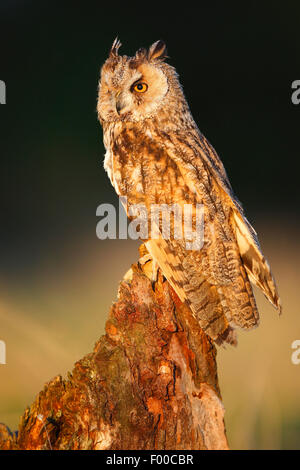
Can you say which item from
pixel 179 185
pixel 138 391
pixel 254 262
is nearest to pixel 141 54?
pixel 179 185

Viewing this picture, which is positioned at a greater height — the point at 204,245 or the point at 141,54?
the point at 141,54

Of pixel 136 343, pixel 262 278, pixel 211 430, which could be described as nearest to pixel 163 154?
pixel 262 278

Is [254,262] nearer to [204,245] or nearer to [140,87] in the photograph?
[204,245]

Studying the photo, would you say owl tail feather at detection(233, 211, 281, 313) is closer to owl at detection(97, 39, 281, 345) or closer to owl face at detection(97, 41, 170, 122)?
owl at detection(97, 39, 281, 345)

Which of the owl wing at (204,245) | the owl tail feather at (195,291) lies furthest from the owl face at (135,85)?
the owl tail feather at (195,291)

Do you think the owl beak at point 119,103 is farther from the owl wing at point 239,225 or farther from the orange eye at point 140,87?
the owl wing at point 239,225

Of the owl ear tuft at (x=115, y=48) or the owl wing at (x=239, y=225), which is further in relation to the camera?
the owl ear tuft at (x=115, y=48)

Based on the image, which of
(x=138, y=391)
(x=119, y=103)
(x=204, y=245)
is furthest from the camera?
(x=119, y=103)
